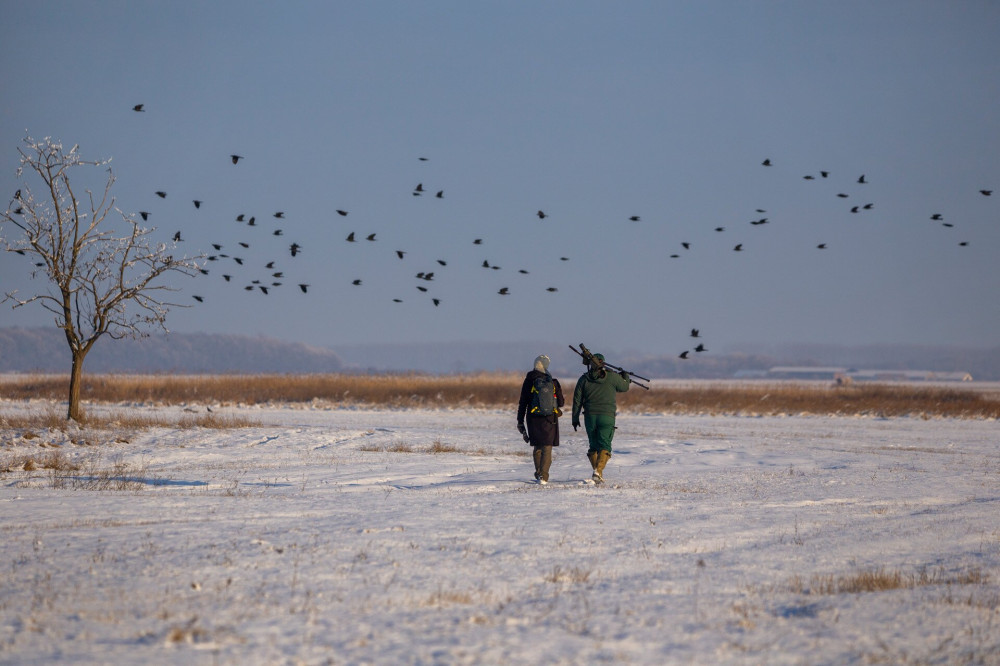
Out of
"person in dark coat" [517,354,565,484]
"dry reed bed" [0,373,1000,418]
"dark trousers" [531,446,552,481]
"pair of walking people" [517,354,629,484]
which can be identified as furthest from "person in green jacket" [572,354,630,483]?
"dry reed bed" [0,373,1000,418]

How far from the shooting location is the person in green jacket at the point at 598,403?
15.7m

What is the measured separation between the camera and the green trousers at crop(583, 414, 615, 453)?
1581 cm

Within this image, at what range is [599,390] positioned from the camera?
620 inches

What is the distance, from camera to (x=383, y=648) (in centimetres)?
663

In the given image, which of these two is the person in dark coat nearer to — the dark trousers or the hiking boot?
the dark trousers

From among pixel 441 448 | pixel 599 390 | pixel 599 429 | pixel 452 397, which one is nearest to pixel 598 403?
pixel 599 390

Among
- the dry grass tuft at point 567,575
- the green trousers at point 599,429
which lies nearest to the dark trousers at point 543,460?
the green trousers at point 599,429

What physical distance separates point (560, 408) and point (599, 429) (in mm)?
730

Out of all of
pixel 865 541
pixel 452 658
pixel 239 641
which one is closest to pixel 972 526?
pixel 865 541

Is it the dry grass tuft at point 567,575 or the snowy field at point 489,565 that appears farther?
the dry grass tuft at point 567,575

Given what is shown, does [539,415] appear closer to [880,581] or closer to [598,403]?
[598,403]

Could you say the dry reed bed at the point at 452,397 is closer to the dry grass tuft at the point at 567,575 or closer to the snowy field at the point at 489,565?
the snowy field at the point at 489,565

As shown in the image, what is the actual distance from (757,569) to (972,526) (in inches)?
183

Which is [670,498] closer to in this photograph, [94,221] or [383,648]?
[383,648]
